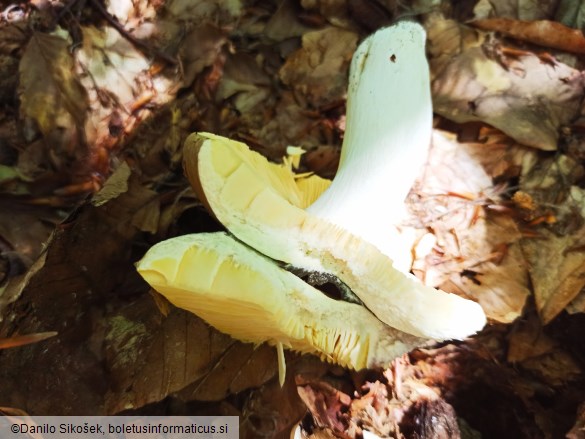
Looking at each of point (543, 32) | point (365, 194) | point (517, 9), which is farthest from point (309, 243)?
point (517, 9)

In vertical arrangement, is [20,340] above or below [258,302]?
below

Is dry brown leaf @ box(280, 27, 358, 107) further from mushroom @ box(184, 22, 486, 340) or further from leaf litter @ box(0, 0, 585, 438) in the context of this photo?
mushroom @ box(184, 22, 486, 340)

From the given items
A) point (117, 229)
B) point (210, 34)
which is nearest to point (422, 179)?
point (117, 229)

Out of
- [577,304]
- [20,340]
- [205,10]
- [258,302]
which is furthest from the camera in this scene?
[205,10]

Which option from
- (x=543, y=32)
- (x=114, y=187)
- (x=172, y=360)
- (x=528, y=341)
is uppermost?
(x=543, y=32)

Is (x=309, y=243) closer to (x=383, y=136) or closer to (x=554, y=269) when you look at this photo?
(x=383, y=136)

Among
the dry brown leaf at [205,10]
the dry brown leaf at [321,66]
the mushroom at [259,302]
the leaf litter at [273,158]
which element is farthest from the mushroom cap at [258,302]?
the dry brown leaf at [205,10]

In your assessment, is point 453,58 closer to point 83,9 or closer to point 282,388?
point 282,388
